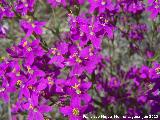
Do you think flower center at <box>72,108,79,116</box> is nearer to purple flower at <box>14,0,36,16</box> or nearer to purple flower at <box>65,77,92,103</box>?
purple flower at <box>65,77,92,103</box>

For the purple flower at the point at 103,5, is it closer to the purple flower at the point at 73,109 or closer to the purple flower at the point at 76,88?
the purple flower at the point at 76,88

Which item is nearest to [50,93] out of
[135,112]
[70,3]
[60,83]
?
[60,83]

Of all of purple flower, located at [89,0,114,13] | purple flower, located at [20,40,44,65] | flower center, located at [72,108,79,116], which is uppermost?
purple flower, located at [89,0,114,13]

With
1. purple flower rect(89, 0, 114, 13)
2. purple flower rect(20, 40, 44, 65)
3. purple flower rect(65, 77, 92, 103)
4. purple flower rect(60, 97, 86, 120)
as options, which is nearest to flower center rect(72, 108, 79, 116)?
purple flower rect(60, 97, 86, 120)

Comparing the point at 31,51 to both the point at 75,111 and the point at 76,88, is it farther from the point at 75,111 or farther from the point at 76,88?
the point at 75,111

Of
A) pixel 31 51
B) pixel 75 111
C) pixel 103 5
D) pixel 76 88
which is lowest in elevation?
pixel 75 111

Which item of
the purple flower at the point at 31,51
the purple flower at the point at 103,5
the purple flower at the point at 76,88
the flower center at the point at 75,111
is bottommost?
the flower center at the point at 75,111

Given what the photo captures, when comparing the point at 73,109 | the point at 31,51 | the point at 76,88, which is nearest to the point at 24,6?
the point at 31,51

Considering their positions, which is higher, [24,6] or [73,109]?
[24,6]

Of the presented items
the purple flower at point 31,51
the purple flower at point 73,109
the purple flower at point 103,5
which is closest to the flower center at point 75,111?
Answer: the purple flower at point 73,109

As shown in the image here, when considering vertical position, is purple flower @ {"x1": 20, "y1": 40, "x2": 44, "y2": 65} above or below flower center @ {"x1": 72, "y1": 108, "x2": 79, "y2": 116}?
above

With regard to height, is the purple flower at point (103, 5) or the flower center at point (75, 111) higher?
the purple flower at point (103, 5)
